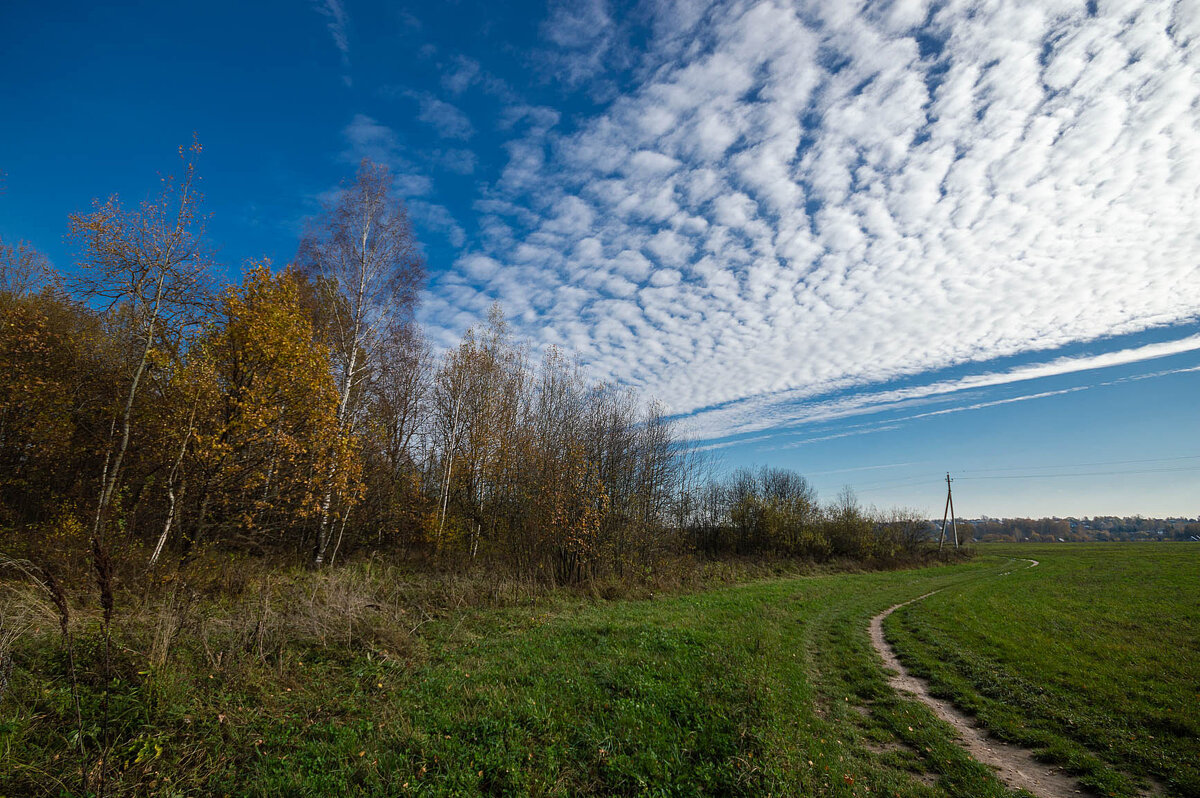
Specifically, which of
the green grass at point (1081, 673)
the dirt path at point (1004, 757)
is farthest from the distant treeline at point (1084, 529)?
the dirt path at point (1004, 757)

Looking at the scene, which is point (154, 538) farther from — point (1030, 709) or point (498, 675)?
point (1030, 709)

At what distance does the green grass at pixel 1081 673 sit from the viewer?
6207 mm

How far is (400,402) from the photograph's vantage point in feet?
83.8

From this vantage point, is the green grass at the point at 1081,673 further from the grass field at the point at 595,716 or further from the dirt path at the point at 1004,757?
the dirt path at the point at 1004,757

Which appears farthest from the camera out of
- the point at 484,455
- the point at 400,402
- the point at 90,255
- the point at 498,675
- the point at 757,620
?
the point at 400,402

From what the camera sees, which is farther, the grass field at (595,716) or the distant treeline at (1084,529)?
the distant treeline at (1084,529)

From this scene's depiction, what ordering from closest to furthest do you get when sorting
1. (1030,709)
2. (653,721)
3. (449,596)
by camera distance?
(653,721) → (1030,709) → (449,596)

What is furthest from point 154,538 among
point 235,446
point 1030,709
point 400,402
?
point 1030,709

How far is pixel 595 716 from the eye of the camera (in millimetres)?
6230

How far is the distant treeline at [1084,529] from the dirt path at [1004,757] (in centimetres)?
12842

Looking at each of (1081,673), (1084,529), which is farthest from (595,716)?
(1084,529)

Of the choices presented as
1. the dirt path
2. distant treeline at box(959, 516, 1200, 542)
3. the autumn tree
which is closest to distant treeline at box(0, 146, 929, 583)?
the autumn tree

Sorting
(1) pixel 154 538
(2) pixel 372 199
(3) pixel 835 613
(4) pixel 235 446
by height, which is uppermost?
(2) pixel 372 199

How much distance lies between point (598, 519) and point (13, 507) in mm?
15777
